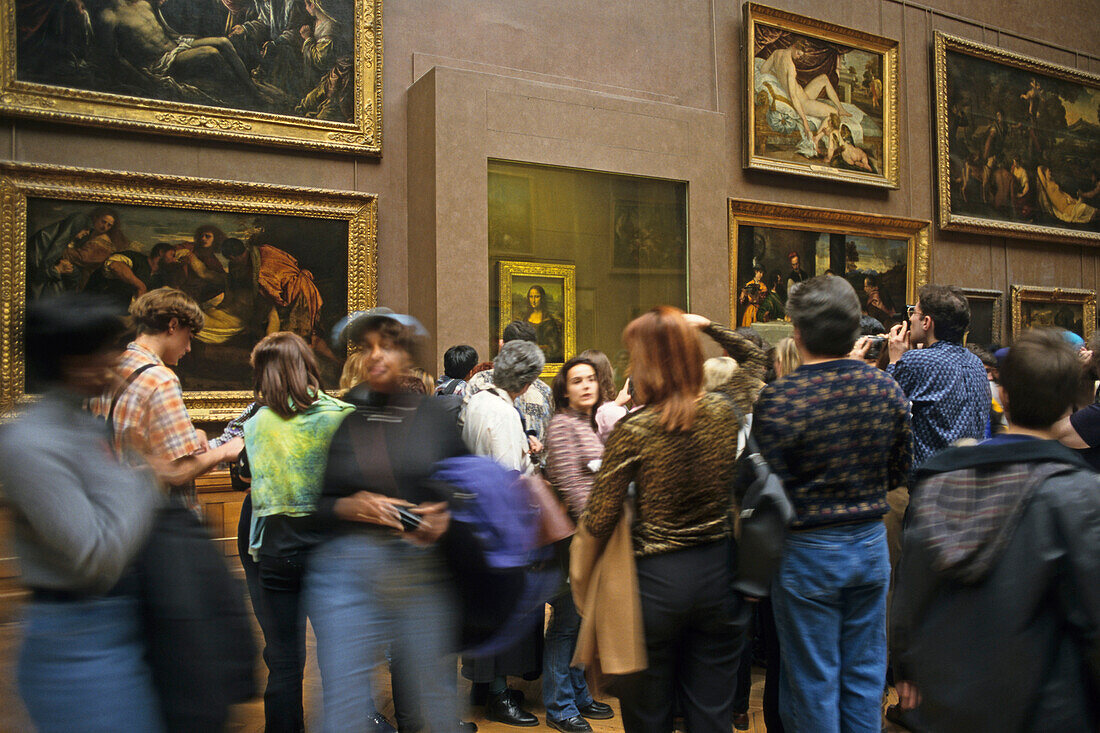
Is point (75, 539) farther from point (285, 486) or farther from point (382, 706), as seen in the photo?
point (382, 706)

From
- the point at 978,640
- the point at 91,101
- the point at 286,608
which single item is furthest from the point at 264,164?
the point at 978,640

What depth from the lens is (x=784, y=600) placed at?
2875 mm

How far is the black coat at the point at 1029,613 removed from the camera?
5.79 feet

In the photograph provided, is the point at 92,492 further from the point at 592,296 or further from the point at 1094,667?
the point at 592,296

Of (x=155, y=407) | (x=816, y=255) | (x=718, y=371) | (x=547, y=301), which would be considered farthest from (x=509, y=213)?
(x=155, y=407)

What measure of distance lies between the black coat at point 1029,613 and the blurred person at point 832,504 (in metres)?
0.82

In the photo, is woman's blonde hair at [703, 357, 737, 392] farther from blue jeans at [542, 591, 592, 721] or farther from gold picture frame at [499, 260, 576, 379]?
gold picture frame at [499, 260, 576, 379]

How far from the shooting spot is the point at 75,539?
1639 mm

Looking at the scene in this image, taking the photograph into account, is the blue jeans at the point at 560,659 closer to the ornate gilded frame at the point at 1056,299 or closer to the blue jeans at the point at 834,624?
the blue jeans at the point at 834,624

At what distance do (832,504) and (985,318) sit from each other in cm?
1176

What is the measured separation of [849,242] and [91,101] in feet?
31.9

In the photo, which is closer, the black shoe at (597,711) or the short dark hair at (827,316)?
the short dark hair at (827,316)

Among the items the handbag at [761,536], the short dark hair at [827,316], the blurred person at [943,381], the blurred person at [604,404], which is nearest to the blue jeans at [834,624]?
the handbag at [761,536]

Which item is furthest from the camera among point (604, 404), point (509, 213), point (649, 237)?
point (649, 237)
